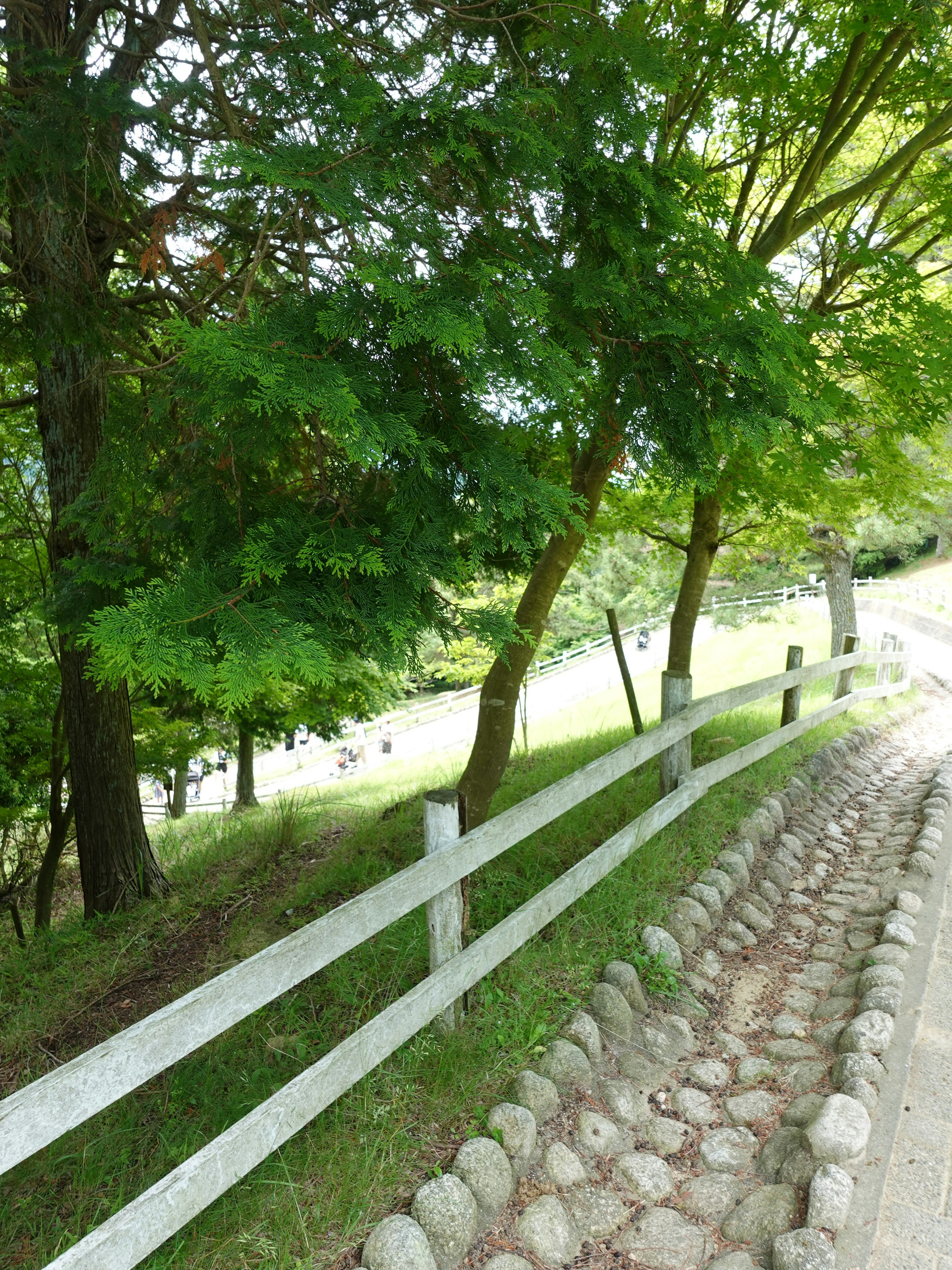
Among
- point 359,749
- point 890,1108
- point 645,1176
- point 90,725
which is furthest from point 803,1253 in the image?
point 359,749

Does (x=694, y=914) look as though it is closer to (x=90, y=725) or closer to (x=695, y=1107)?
(x=695, y=1107)

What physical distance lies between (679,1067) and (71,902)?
8.51 m

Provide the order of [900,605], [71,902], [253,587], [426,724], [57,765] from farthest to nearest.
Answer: [426,724]
[900,605]
[71,902]
[57,765]
[253,587]

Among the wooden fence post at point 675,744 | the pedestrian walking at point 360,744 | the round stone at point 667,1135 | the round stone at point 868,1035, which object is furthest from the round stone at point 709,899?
the pedestrian walking at point 360,744

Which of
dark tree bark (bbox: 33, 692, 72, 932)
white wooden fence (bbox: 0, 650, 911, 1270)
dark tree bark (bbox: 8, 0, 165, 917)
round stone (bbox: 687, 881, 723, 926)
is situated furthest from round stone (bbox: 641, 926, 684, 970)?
dark tree bark (bbox: 33, 692, 72, 932)

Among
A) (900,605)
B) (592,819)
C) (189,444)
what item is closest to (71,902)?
(592,819)

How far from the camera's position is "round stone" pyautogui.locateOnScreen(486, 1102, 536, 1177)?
2.92 meters

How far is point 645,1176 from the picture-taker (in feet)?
9.90

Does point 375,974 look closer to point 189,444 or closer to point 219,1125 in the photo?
point 219,1125

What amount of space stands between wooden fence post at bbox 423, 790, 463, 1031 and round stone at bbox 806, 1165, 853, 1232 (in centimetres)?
140

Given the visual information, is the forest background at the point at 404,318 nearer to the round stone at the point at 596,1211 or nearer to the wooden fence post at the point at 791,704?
the wooden fence post at the point at 791,704

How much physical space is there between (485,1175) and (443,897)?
942 millimetres

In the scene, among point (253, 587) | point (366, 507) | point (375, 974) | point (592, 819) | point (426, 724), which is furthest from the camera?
point (426, 724)

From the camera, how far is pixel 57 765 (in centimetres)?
738
